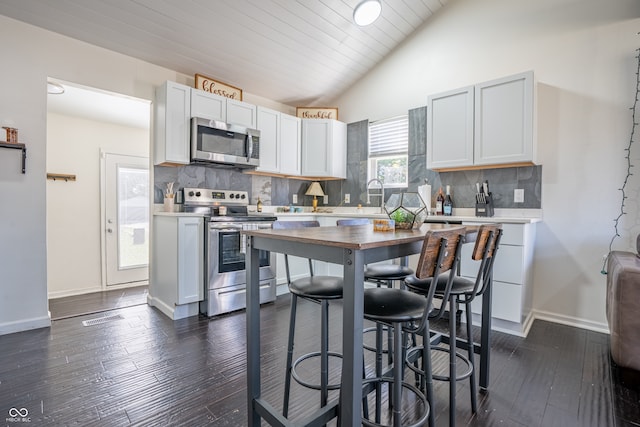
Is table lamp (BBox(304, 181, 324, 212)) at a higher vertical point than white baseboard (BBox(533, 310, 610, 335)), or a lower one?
higher

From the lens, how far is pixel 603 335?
99.9 inches

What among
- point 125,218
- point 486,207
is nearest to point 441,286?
point 486,207

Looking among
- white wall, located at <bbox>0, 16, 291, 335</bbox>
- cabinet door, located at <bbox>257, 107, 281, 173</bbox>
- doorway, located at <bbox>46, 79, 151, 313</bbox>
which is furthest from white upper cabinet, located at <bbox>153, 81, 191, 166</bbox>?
cabinet door, located at <bbox>257, 107, 281, 173</bbox>

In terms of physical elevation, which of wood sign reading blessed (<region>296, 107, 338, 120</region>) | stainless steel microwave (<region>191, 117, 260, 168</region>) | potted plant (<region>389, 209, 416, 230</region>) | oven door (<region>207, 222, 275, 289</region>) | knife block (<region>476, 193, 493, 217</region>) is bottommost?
oven door (<region>207, 222, 275, 289</region>)

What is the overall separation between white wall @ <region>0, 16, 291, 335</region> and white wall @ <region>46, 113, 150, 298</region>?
1.24 meters

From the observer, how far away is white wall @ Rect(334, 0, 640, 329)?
257 centimetres

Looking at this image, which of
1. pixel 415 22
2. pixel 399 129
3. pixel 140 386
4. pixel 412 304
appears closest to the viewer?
pixel 412 304

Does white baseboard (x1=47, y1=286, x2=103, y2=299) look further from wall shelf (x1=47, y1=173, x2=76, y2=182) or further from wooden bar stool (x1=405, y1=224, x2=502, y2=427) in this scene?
wooden bar stool (x1=405, y1=224, x2=502, y2=427)

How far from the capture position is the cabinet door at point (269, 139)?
3783 mm

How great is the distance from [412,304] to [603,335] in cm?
242

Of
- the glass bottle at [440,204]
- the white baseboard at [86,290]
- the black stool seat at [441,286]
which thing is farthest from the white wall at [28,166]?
the glass bottle at [440,204]

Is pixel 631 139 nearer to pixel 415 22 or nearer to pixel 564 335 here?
pixel 564 335

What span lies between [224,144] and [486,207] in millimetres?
2838

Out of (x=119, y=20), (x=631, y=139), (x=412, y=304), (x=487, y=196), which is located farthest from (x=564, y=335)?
(x=119, y=20)
